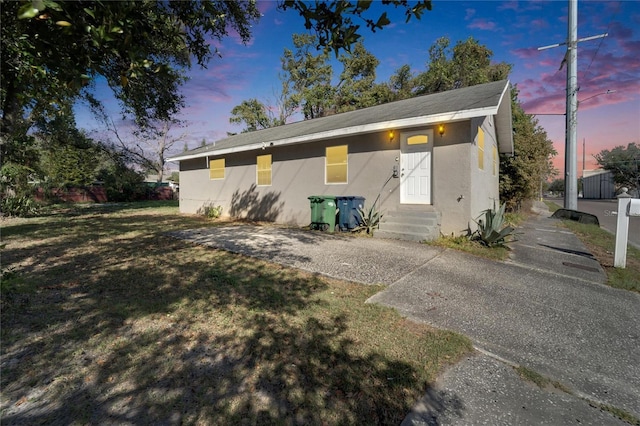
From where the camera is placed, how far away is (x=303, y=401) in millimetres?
2010

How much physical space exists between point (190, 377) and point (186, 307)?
52.5 inches

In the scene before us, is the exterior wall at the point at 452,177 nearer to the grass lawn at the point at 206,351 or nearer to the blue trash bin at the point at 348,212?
the blue trash bin at the point at 348,212

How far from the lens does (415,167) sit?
8.17 meters

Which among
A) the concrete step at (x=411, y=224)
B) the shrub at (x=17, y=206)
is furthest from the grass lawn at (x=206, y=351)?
the shrub at (x=17, y=206)

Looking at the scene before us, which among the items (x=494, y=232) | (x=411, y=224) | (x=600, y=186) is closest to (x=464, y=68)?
(x=411, y=224)

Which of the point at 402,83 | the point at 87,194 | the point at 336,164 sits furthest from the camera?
the point at 402,83

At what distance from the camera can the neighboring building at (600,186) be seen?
174ft

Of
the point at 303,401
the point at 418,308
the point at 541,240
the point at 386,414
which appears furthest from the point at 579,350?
the point at 541,240

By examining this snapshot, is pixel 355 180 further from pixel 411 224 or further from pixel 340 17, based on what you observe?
pixel 340 17

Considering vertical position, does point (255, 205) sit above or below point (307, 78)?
below

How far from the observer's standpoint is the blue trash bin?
8.59 meters

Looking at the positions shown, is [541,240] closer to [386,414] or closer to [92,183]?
[386,414]

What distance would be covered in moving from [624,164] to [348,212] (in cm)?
6595

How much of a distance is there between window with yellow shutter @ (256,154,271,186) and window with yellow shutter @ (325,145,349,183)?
2.85 metres
